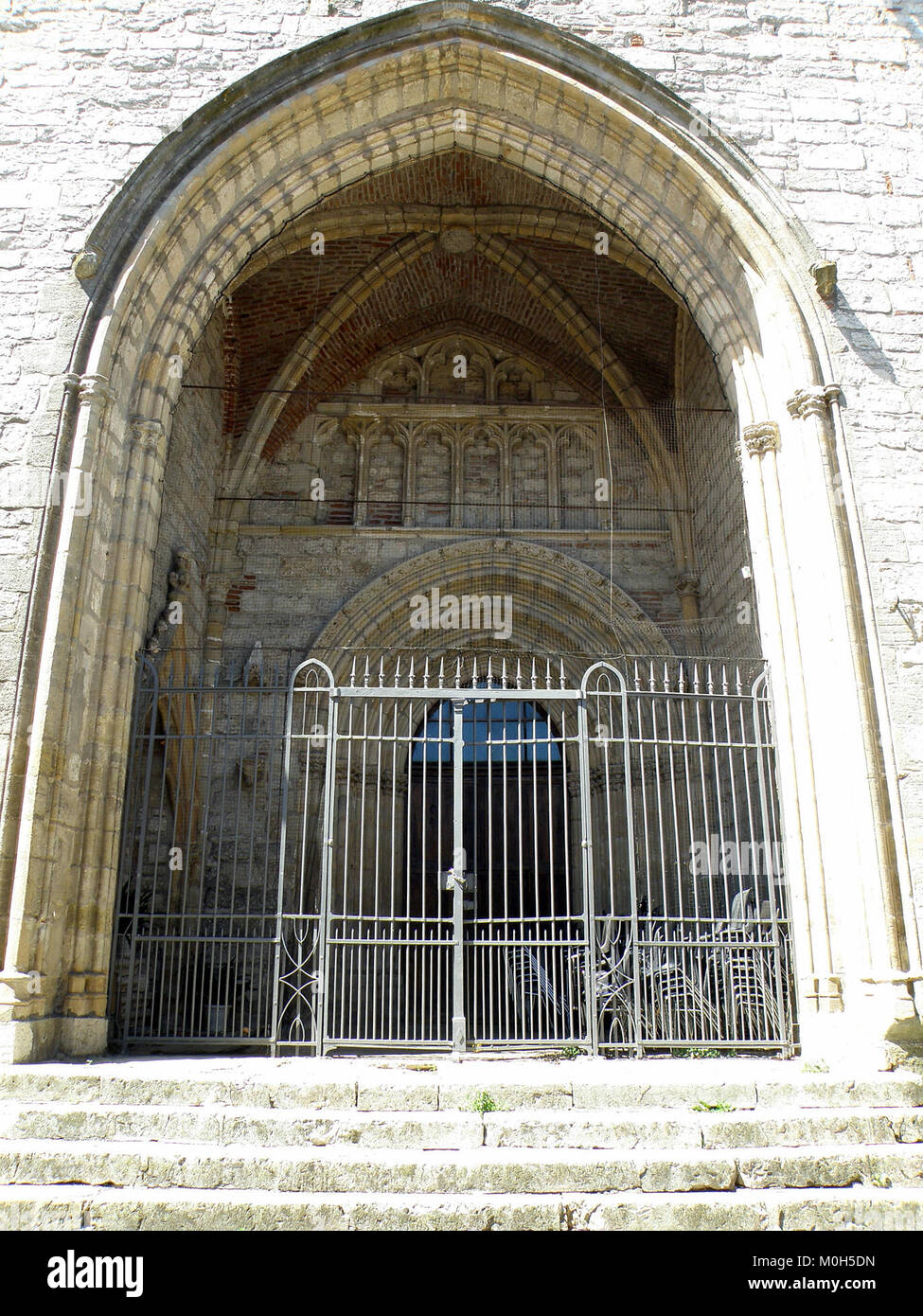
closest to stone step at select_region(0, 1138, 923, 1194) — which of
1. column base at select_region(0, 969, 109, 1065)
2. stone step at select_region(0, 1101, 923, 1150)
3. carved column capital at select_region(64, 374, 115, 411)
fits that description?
stone step at select_region(0, 1101, 923, 1150)

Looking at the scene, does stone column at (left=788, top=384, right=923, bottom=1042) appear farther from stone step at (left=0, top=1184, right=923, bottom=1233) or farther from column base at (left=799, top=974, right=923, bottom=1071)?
stone step at (left=0, top=1184, right=923, bottom=1233)

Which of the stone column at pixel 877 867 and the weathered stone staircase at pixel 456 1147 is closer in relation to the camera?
the weathered stone staircase at pixel 456 1147

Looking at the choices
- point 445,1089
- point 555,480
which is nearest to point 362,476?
point 555,480

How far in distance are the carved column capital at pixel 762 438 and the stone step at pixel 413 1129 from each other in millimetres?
4059

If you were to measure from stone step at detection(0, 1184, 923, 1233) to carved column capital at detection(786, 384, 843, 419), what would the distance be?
4.43 m

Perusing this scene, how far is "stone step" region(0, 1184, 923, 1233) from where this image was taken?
3.17m

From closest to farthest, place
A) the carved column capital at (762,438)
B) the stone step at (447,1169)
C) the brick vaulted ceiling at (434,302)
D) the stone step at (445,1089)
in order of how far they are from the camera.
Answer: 1. the stone step at (447,1169)
2. the stone step at (445,1089)
3. the carved column capital at (762,438)
4. the brick vaulted ceiling at (434,302)

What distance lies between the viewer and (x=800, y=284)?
6.22m

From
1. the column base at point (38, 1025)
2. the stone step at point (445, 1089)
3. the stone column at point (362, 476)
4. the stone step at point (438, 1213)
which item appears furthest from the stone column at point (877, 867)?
the stone column at point (362, 476)

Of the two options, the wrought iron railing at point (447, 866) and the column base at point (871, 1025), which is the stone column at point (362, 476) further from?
the column base at point (871, 1025)

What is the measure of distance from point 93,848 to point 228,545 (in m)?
5.16

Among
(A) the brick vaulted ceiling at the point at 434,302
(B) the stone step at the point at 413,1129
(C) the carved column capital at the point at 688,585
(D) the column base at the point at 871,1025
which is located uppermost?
(A) the brick vaulted ceiling at the point at 434,302

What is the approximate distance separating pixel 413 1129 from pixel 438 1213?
0.64 metres

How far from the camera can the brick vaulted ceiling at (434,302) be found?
31.0 ft
